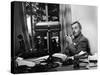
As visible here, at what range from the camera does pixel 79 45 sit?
5.67 metres

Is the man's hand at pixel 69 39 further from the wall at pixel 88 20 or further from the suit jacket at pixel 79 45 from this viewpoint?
the wall at pixel 88 20

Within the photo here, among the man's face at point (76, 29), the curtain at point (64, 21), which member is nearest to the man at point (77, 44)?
the man's face at point (76, 29)

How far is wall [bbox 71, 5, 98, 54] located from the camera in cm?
565

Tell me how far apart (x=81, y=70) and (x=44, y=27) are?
4.07 feet

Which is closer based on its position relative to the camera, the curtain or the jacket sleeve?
the curtain

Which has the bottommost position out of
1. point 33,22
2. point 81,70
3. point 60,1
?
point 81,70

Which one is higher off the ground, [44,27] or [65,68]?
[44,27]

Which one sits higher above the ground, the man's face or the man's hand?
the man's face

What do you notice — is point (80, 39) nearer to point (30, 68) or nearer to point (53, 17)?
point (53, 17)

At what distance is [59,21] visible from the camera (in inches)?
214

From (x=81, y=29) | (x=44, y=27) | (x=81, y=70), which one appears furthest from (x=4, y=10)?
(x=81, y=70)

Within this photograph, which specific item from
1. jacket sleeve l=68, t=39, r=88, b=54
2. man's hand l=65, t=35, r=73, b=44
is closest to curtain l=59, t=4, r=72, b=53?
man's hand l=65, t=35, r=73, b=44

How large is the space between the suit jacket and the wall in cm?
10

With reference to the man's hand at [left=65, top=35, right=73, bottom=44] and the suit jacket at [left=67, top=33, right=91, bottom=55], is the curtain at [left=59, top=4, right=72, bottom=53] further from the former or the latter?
the suit jacket at [left=67, top=33, right=91, bottom=55]
